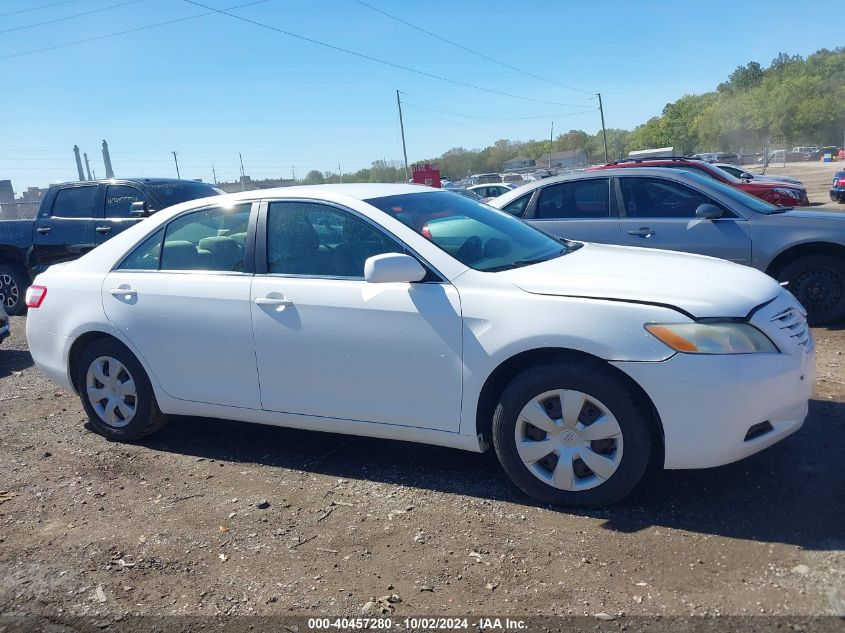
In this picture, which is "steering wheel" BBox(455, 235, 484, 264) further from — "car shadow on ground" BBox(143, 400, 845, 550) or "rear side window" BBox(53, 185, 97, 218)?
"rear side window" BBox(53, 185, 97, 218)

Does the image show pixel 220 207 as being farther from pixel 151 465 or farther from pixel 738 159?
pixel 738 159

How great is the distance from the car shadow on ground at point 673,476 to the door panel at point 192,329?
529 millimetres

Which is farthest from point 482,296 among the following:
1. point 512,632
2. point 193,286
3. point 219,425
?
point 219,425

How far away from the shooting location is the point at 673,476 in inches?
154

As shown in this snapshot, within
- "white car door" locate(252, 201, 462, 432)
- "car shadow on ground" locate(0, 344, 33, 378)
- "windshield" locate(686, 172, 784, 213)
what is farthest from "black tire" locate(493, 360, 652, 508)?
"car shadow on ground" locate(0, 344, 33, 378)

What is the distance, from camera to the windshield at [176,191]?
31.2ft

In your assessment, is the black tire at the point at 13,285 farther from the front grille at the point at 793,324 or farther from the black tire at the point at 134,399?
the front grille at the point at 793,324

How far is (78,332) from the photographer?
16.3 ft

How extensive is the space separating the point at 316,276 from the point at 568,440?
1.70 metres

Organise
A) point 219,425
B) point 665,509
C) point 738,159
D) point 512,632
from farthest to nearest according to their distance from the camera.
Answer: point 738,159 < point 219,425 < point 665,509 < point 512,632

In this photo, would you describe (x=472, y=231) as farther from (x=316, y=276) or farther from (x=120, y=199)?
(x=120, y=199)

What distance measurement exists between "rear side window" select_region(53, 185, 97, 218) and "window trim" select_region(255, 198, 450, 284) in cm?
629

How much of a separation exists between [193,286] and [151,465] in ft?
3.92

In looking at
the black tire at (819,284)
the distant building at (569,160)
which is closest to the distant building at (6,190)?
the black tire at (819,284)
